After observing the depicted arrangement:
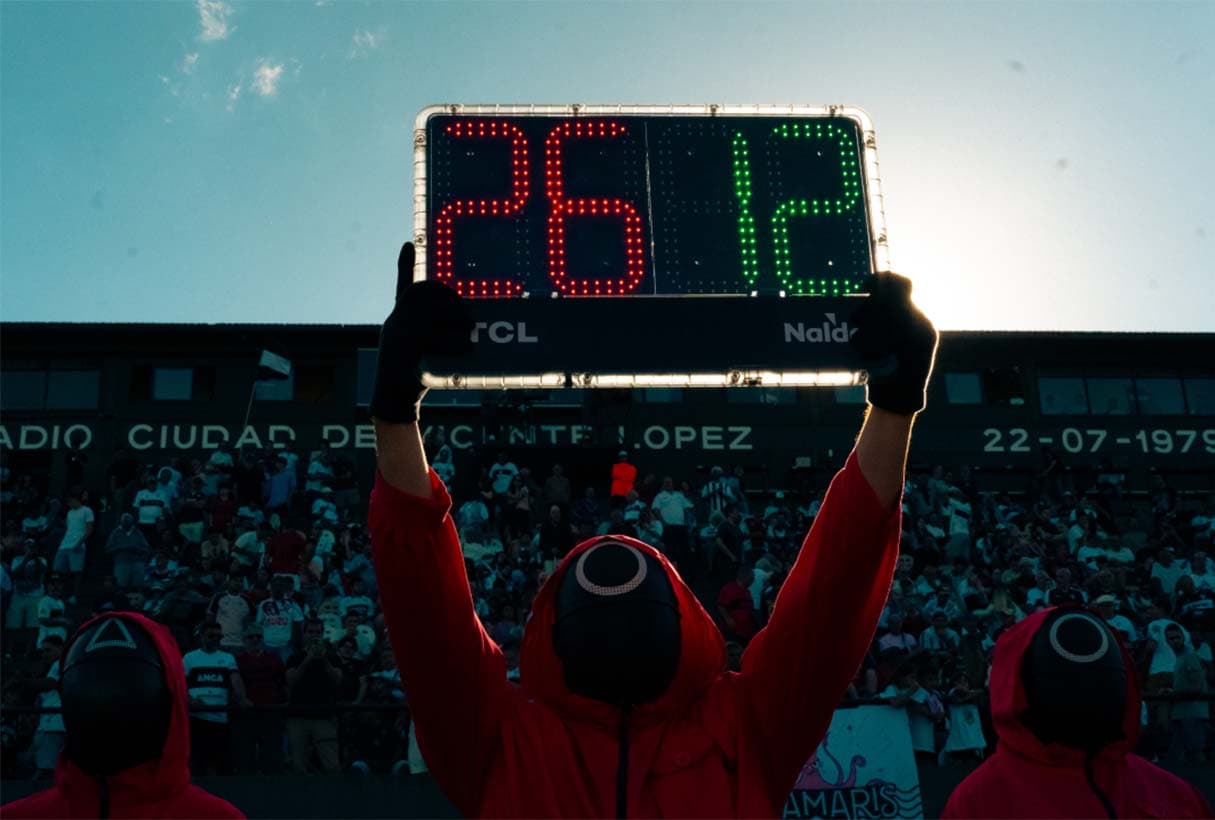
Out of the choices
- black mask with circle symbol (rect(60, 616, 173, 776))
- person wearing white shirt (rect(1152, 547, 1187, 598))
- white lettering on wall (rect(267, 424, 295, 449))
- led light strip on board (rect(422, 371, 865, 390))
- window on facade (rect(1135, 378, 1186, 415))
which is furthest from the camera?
window on facade (rect(1135, 378, 1186, 415))

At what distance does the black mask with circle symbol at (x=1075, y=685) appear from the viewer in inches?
158

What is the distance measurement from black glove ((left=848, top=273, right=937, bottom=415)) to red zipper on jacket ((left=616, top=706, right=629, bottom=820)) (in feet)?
3.03

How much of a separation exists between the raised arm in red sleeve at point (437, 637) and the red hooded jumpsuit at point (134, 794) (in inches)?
47.5

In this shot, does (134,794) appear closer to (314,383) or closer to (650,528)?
(650,528)

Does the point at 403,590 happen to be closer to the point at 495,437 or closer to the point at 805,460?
the point at 495,437

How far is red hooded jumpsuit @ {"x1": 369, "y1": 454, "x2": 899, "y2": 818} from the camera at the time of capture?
2.75 metres

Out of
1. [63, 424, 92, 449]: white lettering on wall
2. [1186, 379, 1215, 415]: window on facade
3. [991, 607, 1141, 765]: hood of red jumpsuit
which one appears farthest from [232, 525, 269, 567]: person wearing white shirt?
[1186, 379, 1215, 415]: window on facade

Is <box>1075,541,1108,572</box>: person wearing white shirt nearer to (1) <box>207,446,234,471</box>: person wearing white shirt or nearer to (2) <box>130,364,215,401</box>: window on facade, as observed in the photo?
(1) <box>207,446,234,471</box>: person wearing white shirt

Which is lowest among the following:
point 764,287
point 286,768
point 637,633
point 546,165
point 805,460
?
point 286,768

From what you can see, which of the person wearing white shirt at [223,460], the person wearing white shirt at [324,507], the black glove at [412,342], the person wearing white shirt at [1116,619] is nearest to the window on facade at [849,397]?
the person wearing white shirt at [324,507]

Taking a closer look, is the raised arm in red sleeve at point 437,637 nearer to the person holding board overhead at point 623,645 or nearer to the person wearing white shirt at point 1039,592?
the person holding board overhead at point 623,645

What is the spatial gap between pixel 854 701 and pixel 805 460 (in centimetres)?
1566

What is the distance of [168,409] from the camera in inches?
992

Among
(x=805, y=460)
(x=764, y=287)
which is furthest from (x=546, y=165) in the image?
(x=805, y=460)
